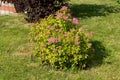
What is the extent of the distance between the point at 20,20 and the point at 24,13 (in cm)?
72

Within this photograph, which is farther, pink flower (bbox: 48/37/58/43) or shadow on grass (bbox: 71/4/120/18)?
shadow on grass (bbox: 71/4/120/18)

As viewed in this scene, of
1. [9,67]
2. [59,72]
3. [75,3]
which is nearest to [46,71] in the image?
[59,72]

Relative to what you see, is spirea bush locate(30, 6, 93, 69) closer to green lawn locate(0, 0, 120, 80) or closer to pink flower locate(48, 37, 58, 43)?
pink flower locate(48, 37, 58, 43)

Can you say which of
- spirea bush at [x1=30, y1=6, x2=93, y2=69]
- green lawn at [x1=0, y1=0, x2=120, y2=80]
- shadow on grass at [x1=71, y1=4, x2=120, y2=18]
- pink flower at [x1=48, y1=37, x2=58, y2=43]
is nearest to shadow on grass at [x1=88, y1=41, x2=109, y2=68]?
green lawn at [x1=0, y1=0, x2=120, y2=80]

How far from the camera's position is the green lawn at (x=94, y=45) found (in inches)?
307

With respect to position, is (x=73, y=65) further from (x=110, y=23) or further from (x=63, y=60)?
(x=110, y=23)

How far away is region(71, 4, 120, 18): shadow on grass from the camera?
499 inches

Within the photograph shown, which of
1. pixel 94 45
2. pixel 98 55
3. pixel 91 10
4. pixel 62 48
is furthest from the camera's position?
pixel 91 10

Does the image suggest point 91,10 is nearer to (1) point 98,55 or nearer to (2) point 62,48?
(1) point 98,55

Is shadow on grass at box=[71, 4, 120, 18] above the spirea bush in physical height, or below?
below

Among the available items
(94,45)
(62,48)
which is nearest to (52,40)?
(62,48)

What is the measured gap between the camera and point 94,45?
944 cm

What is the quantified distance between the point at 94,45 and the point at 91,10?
4115mm

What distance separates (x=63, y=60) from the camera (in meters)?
7.85
